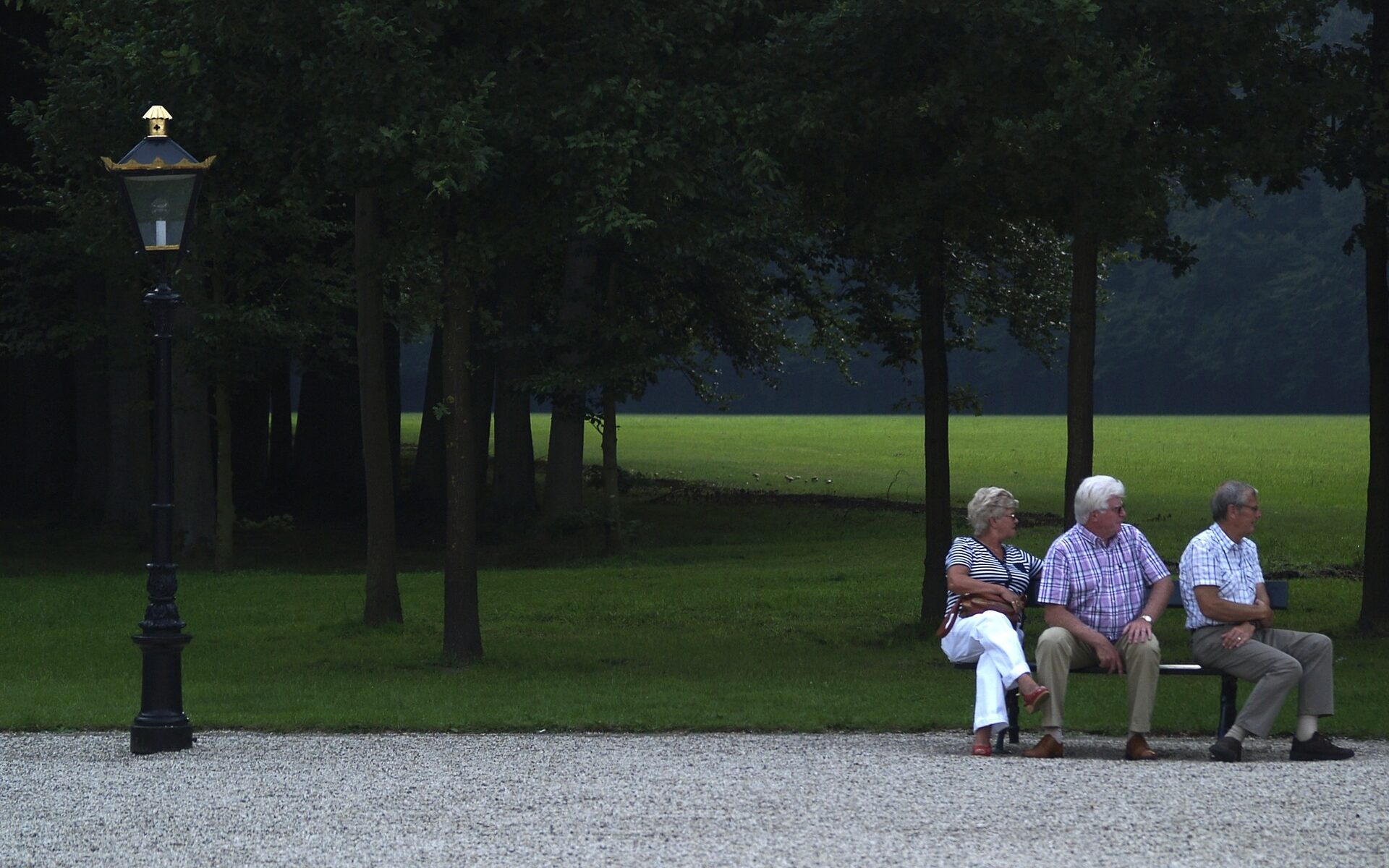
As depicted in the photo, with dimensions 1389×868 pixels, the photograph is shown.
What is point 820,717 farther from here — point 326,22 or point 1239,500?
point 326,22

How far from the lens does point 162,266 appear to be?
10.2m

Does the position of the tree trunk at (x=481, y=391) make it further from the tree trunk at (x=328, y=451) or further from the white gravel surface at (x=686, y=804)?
the white gravel surface at (x=686, y=804)

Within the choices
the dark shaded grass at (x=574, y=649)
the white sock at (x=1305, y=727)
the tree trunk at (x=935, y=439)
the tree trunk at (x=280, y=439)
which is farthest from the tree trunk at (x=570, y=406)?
the white sock at (x=1305, y=727)

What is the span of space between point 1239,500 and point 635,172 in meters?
5.27

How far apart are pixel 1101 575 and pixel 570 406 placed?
53.4ft

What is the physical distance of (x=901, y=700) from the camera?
36.8 feet

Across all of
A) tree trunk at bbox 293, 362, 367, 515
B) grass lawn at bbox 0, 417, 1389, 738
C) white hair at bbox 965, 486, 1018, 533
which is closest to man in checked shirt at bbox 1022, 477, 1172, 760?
white hair at bbox 965, 486, 1018, 533

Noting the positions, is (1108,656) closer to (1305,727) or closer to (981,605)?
(981,605)

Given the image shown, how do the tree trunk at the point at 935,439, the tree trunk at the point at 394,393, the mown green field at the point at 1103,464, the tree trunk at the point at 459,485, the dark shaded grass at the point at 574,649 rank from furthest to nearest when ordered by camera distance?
the tree trunk at the point at 394,393
the mown green field at the point at 1103,464
the tree trunk at the point at 935,439
the tree trunk at the point at 459,485
the dark shaded grass at the point at 574,649

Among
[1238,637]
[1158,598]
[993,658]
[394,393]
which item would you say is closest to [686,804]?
[993,658]

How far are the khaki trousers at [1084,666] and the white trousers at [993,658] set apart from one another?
127 millimetres

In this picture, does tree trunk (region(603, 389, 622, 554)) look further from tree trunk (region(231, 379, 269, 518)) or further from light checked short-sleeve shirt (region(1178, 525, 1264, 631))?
light checked short-sleeve shirt (region(1178, 525, 1264, 631))

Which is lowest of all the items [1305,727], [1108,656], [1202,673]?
[1305,727]

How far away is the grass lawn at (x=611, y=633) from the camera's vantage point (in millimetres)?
10844
